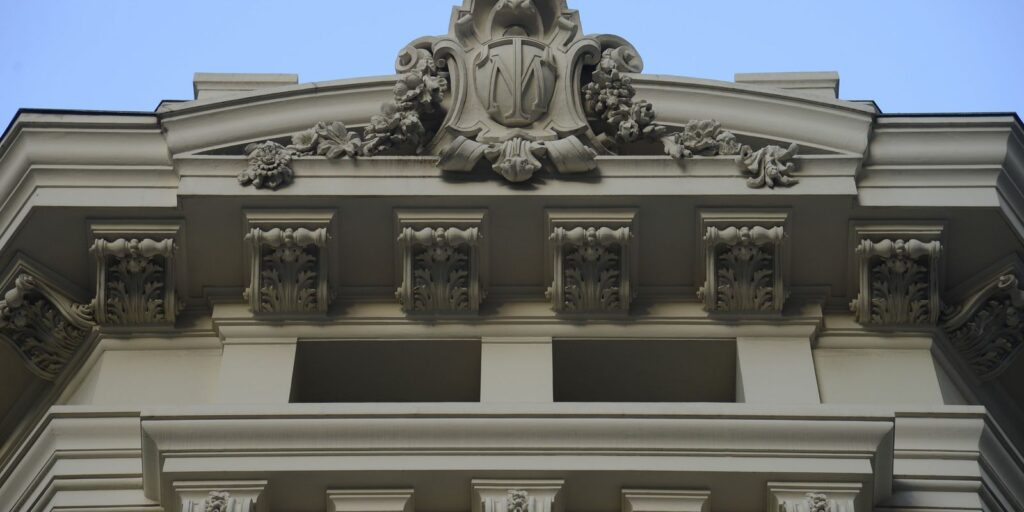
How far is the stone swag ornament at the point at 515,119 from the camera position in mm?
18000

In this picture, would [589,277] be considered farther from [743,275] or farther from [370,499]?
[370,499]

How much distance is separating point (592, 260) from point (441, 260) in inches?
50.0

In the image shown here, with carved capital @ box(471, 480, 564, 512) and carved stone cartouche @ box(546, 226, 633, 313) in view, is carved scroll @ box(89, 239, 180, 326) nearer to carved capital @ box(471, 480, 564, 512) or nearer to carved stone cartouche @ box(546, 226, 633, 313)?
carved stone cartouche @ box(546, 226, 633, 313)

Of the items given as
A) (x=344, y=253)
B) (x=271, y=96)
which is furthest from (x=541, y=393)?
(x=271, y=96)

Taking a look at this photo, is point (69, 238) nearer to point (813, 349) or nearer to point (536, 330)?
point (536, 330)

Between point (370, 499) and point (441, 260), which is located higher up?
point (441, 260)

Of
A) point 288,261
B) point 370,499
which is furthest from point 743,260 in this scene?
point 370,499

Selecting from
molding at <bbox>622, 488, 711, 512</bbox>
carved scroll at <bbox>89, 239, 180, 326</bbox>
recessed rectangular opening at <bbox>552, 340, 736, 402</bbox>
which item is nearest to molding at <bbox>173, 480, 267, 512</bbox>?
carved scroll at <bbox>89, 239, 180, 326</bbox>

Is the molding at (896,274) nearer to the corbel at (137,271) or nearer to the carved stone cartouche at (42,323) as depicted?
the corbel at (137,271)

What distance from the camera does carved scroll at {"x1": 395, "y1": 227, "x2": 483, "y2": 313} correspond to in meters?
18.0

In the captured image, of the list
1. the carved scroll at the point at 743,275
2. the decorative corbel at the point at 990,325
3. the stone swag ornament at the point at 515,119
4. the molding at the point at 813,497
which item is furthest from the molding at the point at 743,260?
the molding at the point at 813,497

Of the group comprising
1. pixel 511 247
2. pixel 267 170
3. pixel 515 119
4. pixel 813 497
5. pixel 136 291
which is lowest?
pixel 813 497

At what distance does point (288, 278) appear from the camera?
1808 centimetres

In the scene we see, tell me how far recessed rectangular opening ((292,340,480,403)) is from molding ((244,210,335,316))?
391 mm
